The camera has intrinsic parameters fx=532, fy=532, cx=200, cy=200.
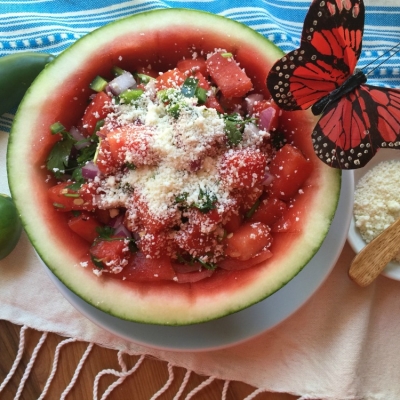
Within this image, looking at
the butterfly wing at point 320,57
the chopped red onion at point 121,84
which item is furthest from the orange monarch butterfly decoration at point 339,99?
the chopped red onion at point 121,84

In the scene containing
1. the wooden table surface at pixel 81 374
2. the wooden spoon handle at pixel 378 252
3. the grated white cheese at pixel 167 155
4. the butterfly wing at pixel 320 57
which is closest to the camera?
the butterfly wing at pixel 320 57

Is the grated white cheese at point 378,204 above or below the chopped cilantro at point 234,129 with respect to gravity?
below

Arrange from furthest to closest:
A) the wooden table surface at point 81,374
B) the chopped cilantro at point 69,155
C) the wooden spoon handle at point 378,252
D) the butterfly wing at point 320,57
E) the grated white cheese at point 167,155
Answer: the wooden table surface at point 81,374, the wooden spoon handle at point 378,252, the chopped cilantro at point 69,155, the grated white cheese at point 167,155, the butterfly wing at point 320,57

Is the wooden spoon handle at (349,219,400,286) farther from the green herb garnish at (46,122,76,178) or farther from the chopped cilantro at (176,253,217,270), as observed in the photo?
the green herb garnish at (46,122,76,178)

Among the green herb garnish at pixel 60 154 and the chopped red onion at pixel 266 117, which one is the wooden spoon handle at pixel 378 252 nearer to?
the chopped red onion at pixel 266 117

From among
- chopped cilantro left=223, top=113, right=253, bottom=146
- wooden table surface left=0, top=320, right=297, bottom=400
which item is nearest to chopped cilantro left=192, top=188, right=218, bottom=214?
chopped cilantro left=223, top=113, right=253, bottom=146

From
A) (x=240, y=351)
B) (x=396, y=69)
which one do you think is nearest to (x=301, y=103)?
(x=396, y=69)

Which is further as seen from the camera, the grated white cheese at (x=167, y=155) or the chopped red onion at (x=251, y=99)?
the chopped red onion at (x=251, y=99)

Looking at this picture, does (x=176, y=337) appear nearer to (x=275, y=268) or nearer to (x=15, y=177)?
(x=275, y=268)
